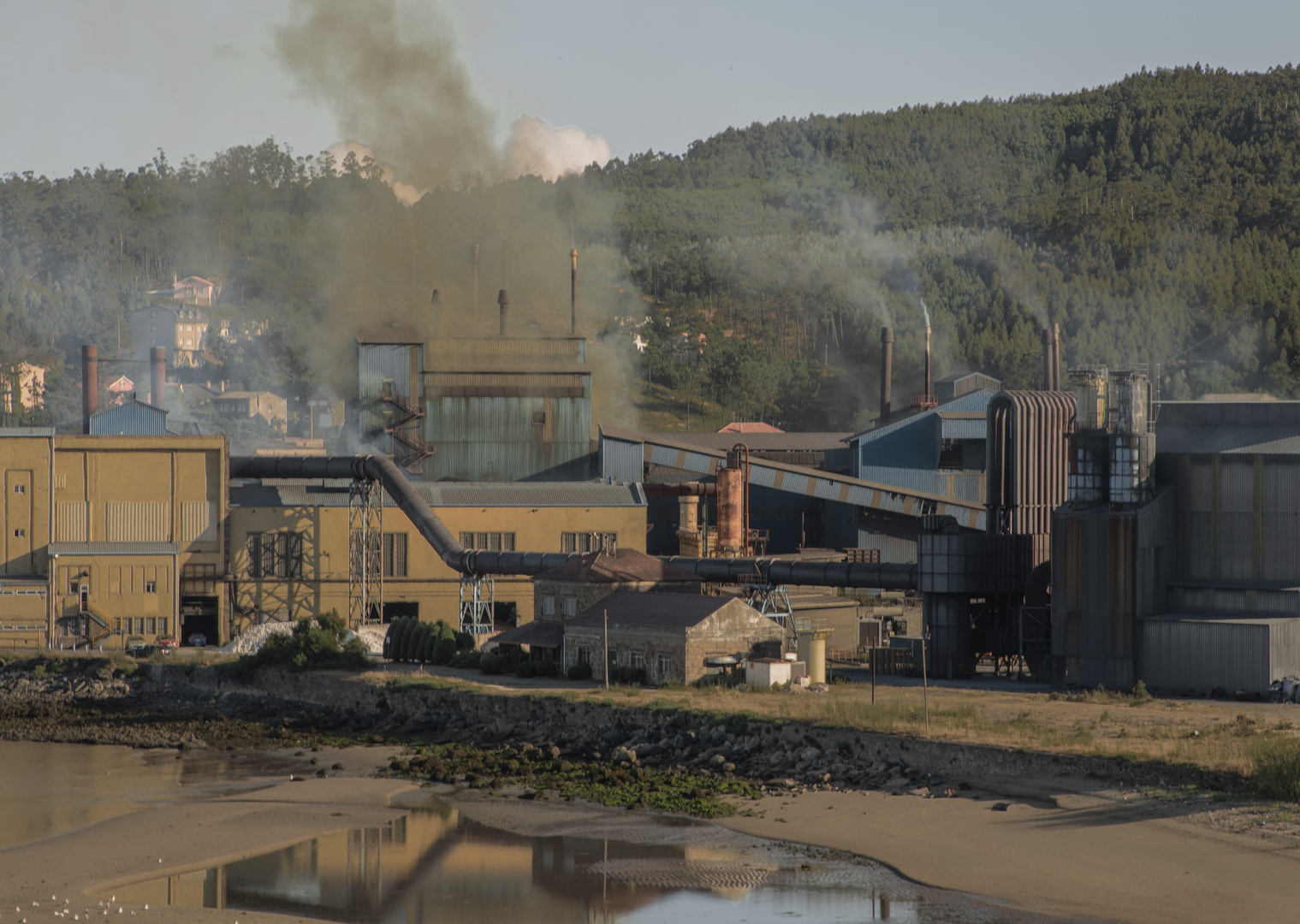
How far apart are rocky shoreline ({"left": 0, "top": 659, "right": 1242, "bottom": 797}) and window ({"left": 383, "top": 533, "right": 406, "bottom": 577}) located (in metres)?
10.0

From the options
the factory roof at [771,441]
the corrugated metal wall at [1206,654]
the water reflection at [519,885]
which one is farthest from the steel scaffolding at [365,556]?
the corrugated metal wall at [1206,654]

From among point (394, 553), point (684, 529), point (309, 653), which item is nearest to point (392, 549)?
point (394, 553)

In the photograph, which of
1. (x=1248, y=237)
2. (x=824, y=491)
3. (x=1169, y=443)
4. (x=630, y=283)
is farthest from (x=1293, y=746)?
(x=630, y=283)

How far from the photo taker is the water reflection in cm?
2641

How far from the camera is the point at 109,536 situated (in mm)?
62188

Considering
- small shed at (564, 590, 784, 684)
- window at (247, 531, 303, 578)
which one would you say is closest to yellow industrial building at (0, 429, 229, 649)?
window at (247, 531, 303, 578)

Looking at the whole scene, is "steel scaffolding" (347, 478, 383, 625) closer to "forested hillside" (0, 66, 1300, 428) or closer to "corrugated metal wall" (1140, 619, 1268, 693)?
"forested hillside" (0, 66, 1300, 428)

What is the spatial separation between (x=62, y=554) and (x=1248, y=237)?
109 meters

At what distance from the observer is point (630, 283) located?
155500 mm

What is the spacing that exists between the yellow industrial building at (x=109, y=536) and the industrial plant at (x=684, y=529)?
0.11 metres

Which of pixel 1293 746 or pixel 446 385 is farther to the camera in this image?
pixel 446 385

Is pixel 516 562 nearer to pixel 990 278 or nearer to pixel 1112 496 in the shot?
pixel 1112 496

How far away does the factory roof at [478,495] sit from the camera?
208 feet

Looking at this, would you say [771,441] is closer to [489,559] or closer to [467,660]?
[489,559]
